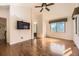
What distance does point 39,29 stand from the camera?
2363 millimetres

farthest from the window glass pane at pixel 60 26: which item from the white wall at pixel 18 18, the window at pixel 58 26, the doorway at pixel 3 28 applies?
the doorway at pixel 3 28

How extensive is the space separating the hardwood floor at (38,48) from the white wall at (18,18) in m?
0.12

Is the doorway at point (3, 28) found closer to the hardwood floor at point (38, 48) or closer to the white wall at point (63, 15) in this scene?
the hardwood floor at point (38, 48)

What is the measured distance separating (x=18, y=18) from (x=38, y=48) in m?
0.69

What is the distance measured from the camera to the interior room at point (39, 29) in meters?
2.11

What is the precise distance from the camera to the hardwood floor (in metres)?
2.07

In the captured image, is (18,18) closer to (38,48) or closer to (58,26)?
(38,48)

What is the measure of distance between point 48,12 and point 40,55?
81 cm

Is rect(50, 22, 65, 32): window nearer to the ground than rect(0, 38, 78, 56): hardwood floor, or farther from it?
farther from it

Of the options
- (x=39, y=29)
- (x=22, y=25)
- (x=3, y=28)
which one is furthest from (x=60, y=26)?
(x=3, y=28)

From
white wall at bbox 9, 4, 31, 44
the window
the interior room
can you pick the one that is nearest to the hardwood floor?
the interior room

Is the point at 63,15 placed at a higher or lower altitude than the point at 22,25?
higher

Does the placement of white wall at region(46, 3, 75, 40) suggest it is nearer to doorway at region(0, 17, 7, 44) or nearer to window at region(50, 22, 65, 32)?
window at region(50, 22, 65, 32)

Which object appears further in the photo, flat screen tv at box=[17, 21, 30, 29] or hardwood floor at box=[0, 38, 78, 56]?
flat screen tv at box=[17, 21, 30, 29]
